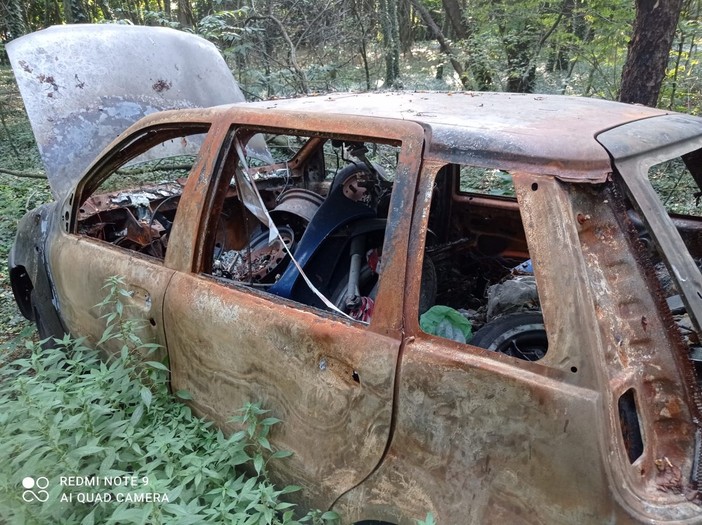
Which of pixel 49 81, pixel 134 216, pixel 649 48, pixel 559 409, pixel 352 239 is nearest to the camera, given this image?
pixel 559 409

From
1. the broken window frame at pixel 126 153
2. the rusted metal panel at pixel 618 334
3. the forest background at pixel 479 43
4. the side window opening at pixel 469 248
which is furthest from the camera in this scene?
the forest background at pixel 479 43

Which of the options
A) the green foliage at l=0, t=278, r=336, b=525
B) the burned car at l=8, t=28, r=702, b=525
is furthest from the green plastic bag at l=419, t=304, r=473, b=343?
the green foliage at l=0, t=278, r=336, b=525

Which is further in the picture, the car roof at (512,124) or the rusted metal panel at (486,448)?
the car roof at (512,124)

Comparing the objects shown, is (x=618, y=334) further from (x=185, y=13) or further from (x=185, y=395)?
(x=185, y=13)

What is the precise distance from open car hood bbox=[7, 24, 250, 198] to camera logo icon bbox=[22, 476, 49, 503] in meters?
2.70

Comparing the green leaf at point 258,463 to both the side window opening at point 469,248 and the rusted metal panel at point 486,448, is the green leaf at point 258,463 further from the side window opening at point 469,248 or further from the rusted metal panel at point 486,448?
the side window opening at point 469,248

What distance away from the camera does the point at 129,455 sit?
6.83 ft

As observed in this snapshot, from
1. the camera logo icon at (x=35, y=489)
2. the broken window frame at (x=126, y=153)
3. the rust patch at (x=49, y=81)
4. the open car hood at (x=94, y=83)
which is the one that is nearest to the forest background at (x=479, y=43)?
the open car hood at (x=94, y=83)

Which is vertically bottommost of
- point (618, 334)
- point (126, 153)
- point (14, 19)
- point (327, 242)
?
point (327, 242)

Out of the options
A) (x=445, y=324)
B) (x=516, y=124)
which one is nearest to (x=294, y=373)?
(x=445, y=324)

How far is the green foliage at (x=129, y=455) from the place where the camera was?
1.76 m

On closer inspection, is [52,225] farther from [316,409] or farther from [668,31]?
[668,31]

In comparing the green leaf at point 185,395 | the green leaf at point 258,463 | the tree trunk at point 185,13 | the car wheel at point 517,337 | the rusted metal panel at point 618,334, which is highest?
the tree trunk at point 185,13

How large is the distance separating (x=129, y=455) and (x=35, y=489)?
0.33 m
